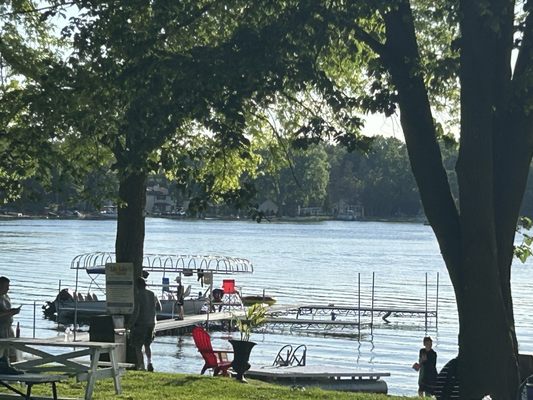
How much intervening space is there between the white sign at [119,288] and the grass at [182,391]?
3.33 metres

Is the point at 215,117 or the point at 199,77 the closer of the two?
the point at 199,77

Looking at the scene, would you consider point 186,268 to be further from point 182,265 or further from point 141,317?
point 141,317

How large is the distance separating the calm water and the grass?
9.98 meters

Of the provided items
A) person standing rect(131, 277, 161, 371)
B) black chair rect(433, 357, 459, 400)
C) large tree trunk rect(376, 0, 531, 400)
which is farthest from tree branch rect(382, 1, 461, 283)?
person standing rect(131, 277, 161, 371)

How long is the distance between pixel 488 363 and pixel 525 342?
89.8 ft

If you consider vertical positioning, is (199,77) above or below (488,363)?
above

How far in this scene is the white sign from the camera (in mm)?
18109

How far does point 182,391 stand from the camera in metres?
13.5

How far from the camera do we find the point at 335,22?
39.0 feet

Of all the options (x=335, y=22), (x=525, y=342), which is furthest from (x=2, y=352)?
(x=525, y=342)

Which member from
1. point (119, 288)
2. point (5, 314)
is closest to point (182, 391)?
point (5, 314)

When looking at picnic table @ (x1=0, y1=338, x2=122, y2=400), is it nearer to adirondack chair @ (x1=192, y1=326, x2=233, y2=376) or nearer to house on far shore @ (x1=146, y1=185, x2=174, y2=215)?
adirondack chair @ (x1=192, y1=326, x2=233, y2=376)

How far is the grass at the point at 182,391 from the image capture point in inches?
504

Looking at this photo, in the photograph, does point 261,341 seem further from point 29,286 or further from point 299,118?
point 29,286
